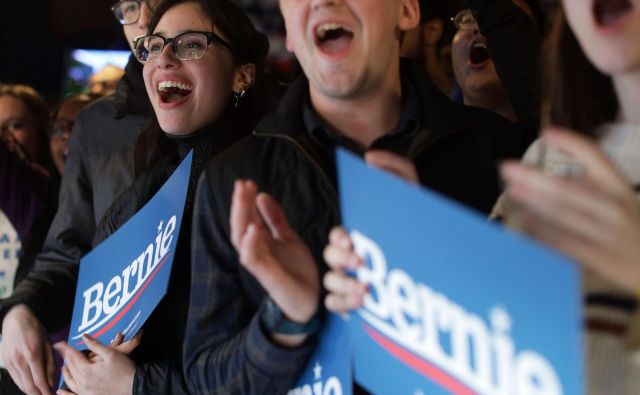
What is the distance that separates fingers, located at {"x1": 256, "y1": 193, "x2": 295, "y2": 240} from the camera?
1.36m

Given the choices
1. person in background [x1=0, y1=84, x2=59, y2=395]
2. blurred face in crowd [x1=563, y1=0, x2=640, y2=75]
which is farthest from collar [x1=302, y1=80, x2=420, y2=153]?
person in background [x1=0, y1=84, x2=59, y2=395]

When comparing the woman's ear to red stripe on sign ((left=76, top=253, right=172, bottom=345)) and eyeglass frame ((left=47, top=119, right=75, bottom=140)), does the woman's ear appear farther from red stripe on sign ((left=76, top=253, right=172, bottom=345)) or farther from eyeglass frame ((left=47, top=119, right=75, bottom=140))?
eyeglass frame ((left=47, top=119, right=75, bottom=140))

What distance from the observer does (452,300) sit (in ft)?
3.73

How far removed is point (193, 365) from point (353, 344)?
34 cm

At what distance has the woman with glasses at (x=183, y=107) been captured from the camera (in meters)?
1.98

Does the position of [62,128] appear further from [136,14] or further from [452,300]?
[452,300]

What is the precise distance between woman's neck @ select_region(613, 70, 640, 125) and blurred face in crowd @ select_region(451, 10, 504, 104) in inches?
38.5

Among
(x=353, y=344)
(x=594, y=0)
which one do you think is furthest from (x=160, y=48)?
(x=594, y=0)

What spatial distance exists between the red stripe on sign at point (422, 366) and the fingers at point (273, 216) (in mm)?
169

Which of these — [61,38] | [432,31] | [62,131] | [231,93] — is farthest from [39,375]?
[61,38]

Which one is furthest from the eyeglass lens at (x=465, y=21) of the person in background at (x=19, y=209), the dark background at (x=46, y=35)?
the dark background at (x=46, y=35)

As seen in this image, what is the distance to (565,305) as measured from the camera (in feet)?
3.26

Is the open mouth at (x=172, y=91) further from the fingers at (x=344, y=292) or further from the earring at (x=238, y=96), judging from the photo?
the fingers at (x=344, y=292)

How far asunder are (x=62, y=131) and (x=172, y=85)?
1.71m
